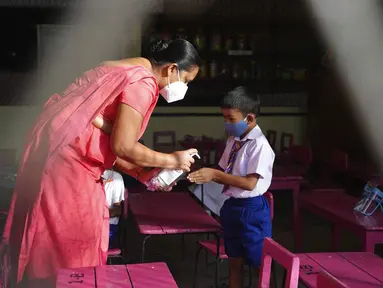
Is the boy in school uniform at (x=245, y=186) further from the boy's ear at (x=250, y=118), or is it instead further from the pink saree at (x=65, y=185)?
the pink saree at (x=65, y=185)

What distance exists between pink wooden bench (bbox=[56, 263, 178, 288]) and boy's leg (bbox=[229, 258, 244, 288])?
1030 mm

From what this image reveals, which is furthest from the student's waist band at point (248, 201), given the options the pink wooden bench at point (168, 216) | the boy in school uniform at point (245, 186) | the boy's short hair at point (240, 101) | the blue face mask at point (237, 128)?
the boy's short hair at point (240, 101)

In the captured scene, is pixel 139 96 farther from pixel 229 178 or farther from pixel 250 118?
pixel 250 118

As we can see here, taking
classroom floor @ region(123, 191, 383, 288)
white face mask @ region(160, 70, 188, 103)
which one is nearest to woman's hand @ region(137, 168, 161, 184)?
white face mask @ region(160, 70, 188, 103)

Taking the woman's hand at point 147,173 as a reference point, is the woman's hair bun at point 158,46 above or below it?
above

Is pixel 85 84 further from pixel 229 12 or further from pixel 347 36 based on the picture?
pixel 229 12

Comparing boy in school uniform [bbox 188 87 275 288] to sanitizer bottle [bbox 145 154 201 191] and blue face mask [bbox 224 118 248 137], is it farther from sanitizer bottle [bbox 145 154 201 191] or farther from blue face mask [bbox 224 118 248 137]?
sanitizer bottle [bbox 145 154 201 191]

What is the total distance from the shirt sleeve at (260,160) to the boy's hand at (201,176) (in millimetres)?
234

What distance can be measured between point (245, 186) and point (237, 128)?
0.35m

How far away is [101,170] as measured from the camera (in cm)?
258

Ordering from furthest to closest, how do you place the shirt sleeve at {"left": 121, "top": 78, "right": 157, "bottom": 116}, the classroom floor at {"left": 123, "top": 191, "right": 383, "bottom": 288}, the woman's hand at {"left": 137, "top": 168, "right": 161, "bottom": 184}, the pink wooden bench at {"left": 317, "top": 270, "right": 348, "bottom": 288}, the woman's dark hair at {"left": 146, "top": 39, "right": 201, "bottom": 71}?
the classroom floor at {"left": 123, "top": 191, "right": 383, "bottom": 288}, the woman's hand at {"left": 137, "top": 168, "right": 161, "bottom": 184}, the woman's dark hair at {"left": 146, "top": 39, "right": 201, "bottom": 71}, the shirt sleeve at {"left": 121, "top": 78, "right": 157, "bottom": 116}, the pink wooden bench at {"left": 317, "top": 270, "right": 348, "bottom": 288}

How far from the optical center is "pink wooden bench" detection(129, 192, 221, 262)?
3.52m

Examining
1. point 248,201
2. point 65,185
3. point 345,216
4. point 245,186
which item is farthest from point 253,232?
point 65,185

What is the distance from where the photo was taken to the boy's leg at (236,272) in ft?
11.3
